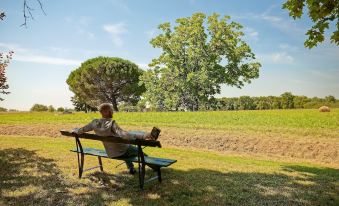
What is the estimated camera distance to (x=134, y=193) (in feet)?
23.0

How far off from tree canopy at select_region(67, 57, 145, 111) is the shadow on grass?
47938 millimetres

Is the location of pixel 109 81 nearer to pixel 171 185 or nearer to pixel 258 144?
pixel 258 144

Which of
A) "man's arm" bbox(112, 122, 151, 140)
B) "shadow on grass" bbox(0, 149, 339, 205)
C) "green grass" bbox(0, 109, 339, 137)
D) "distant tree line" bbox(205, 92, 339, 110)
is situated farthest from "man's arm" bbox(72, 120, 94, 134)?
"distant tree line" bbox(205, 92, 339, 110)

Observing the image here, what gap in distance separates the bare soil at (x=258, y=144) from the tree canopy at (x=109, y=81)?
128ft

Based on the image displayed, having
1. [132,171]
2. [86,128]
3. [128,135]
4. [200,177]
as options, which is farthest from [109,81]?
[128,135]

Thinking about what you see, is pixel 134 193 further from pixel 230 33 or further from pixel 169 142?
pixel 230 33

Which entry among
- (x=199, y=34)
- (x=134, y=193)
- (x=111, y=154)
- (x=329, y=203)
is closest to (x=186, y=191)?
(x=134, y=193)

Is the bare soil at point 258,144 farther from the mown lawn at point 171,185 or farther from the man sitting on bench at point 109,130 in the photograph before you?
the man sitting on bench at point 109,130

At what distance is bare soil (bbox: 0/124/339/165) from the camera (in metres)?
14.6

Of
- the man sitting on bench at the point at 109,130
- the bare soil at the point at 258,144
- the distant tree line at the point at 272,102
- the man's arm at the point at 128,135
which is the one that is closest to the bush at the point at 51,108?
the distant tree line at the point at 272,102

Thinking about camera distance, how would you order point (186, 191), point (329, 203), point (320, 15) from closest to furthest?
point (329, 203), point (186, 191), point (320, 15)

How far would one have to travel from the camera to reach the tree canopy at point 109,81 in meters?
56.7

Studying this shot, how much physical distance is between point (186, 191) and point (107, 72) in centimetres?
5031

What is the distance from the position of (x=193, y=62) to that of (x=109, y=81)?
905 inches
